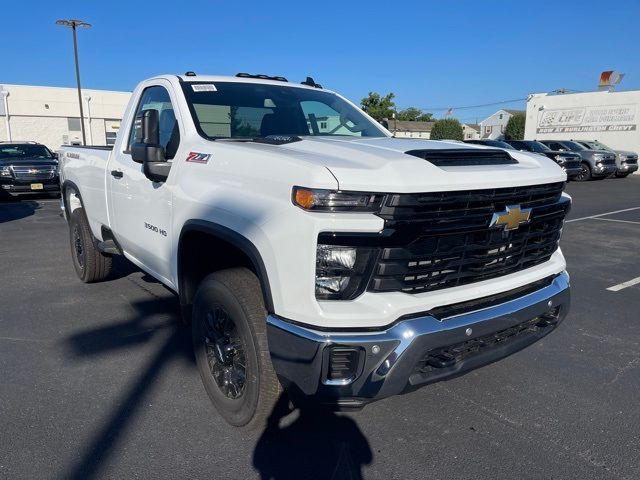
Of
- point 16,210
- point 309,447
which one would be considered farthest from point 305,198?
point 16,210

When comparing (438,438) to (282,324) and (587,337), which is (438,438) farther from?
(587,337)

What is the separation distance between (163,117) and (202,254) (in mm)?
1246

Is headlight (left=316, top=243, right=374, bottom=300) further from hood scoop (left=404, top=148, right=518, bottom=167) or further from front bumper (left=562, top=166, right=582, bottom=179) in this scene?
front bumper (left=562, top=166, right=582, bottom=179)

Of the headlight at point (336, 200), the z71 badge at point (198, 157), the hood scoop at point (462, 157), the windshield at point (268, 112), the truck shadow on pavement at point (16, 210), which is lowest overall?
the truck shadow on pavement at point (16, 210)

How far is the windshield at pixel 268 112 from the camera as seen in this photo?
3529 mm

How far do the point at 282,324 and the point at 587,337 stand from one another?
3138 mm

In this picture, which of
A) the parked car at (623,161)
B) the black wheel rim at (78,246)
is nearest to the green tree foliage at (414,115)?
the parked car at (623,161)

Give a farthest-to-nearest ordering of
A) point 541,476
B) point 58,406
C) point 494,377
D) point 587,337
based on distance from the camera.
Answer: point 587,337 → point 494,377 → point 58,406 → point 541,476

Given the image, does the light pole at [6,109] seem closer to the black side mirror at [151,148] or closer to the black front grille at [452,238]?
the black side mirror at [151,148]

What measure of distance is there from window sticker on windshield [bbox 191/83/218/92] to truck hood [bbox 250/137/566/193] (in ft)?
3.54

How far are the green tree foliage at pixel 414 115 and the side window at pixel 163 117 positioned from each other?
93.8m

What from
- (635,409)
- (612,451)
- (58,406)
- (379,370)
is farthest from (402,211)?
(58,406)

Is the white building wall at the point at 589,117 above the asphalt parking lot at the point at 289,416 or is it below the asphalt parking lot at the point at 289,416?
above

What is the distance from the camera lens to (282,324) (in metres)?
2.33
